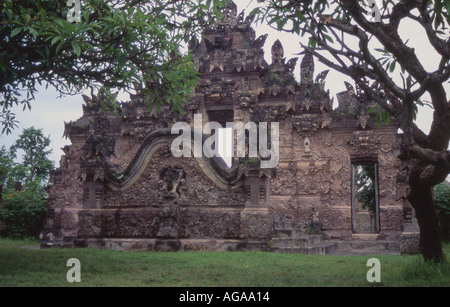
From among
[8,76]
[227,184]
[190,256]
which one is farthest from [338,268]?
[8,76]

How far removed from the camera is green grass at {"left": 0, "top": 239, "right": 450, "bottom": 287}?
21.0 ft

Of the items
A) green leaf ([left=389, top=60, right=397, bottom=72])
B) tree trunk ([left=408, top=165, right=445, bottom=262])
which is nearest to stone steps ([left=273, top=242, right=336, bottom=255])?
tree trunk ([left=408, top=165, right=445, bottom=262])

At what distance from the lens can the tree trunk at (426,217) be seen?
680cm

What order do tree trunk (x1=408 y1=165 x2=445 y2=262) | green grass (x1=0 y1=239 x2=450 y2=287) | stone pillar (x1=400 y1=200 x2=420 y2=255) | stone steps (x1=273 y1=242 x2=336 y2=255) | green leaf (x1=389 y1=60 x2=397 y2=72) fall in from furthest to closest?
stone steps (x1=273 y1=242 x2=336 y2=255) → stone pillar (x1=400 y1=200 x2=420 y2=255) → tree trunk (x1=408 y1=165 x2=445 y2=262) → green leaf (x1=389 y1=60 x2=397 y2=72) → green grass (x1=0 y1=239 x2=450 y2=287)

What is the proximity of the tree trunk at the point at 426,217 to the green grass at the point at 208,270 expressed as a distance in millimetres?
284

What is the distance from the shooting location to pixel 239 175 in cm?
1102

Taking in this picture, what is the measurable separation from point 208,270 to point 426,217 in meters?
3.94

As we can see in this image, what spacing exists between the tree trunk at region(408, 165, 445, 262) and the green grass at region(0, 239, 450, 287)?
28 cm

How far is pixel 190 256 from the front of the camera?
31.6 ft

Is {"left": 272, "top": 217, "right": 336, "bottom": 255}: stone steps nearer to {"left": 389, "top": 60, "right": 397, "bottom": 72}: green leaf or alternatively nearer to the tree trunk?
the tree trunk

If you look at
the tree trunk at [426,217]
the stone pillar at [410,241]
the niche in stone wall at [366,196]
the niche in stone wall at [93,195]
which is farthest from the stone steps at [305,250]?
the niche in stone wall at [366,196]

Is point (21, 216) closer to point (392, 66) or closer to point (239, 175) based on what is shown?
point (239, 175)

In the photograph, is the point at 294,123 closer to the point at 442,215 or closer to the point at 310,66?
the point at 310,66

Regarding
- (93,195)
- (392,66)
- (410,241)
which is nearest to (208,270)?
(392,66)
